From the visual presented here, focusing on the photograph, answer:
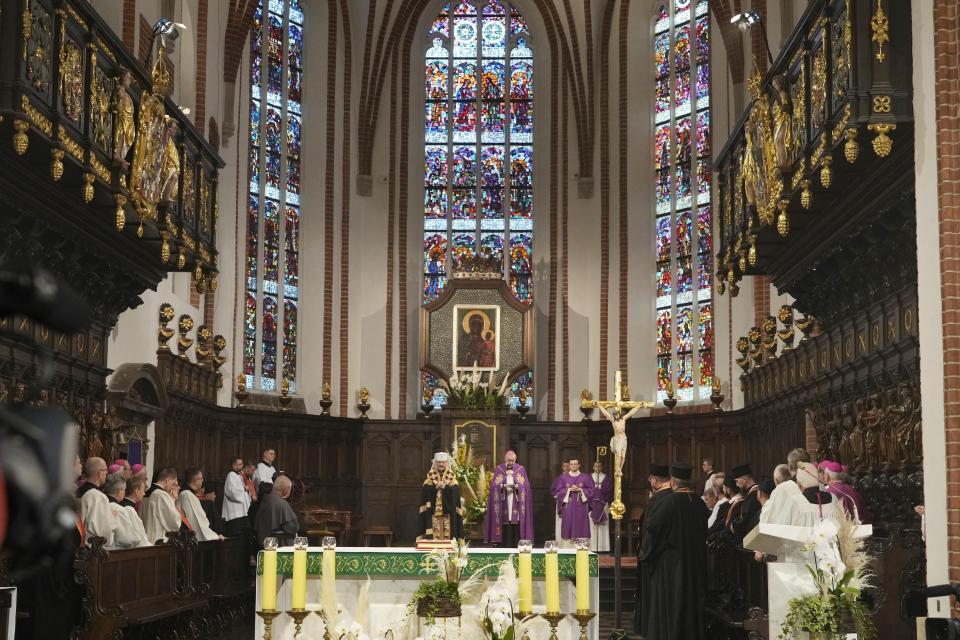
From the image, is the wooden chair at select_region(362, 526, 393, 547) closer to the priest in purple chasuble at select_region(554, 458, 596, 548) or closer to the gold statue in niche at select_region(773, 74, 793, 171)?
the priest in purple chasuble at select_region(554, 458, 596, 548)

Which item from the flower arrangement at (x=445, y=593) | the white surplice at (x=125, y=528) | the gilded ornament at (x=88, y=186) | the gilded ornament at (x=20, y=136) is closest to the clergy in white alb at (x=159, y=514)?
the white surplice at (x=125, y=528)

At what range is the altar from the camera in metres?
7.22

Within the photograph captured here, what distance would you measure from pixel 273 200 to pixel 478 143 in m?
4.68

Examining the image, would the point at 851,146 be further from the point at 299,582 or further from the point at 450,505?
the point at 450,505

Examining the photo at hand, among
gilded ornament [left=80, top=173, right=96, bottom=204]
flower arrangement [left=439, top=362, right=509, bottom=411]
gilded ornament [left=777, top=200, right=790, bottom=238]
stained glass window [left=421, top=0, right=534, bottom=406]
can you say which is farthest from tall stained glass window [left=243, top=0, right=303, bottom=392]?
gilded ornament [left=777, top=200, right=790, bottom=238]

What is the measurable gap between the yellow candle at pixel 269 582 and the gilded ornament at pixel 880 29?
649 centimetres

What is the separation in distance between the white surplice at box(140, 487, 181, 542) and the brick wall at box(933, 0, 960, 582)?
7.24 m

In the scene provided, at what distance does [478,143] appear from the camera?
2598 cm

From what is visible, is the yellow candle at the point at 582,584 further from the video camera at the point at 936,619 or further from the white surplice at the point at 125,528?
the white surplice at the point at 125,528

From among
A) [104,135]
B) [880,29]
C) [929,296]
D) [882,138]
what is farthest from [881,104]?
[104,135]

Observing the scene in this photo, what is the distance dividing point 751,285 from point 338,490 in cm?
846

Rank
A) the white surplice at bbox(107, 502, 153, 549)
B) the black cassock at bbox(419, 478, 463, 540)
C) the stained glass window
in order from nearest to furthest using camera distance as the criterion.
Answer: the white surplice at bbox(107, 502, 153, 549), the black cassock at bbox(419, 478, 463, 540), the stained glass window

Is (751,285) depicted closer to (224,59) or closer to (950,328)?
(224,59)

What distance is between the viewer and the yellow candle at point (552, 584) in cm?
479
